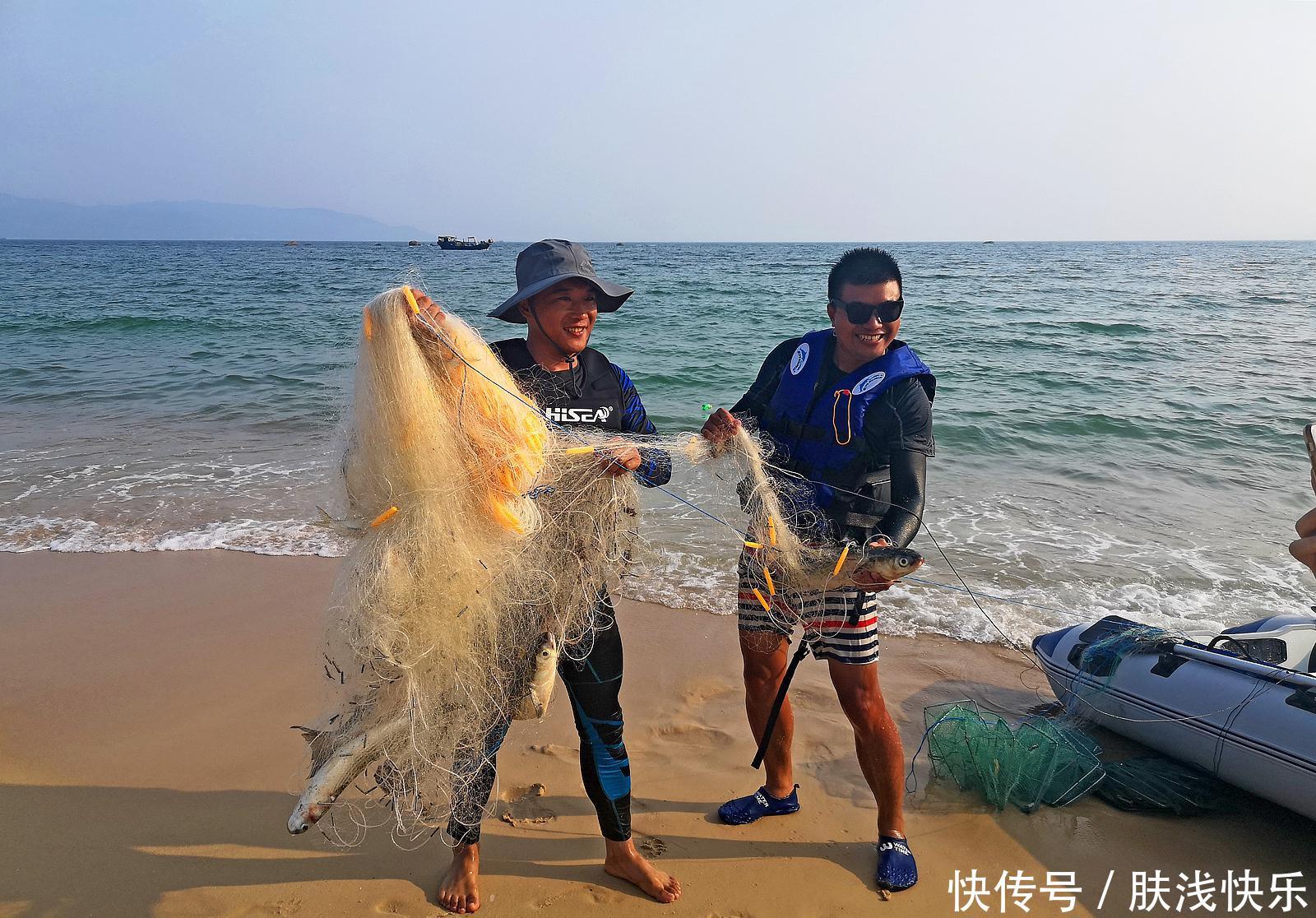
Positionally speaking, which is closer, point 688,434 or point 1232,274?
point 688,434

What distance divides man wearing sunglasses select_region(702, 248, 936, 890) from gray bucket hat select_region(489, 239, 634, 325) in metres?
0.71

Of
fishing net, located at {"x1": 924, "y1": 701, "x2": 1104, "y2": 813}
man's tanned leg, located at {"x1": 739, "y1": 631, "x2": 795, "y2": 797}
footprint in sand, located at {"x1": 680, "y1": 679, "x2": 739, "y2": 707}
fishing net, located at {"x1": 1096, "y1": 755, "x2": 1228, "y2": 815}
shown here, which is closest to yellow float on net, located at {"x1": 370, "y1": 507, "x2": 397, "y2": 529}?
man's tanned leg, located at {"x1": 739, "y1": 631, "x2": 795, "y2": 797}

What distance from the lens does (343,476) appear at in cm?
258

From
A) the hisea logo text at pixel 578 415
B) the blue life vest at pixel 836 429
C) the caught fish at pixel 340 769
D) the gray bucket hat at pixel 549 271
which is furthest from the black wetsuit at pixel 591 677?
the blue life vest at pixel 836 429

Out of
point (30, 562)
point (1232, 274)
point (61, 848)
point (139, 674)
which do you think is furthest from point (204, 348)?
point (1232, 274)

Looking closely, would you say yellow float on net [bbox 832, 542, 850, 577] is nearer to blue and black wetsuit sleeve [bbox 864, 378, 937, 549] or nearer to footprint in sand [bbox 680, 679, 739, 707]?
blue and black wetsuit sleeve [bbox 864, 378, 937, 549]

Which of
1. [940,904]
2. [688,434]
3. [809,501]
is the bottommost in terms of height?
[940,904]

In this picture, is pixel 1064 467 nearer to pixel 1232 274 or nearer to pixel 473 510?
pixel 473 510

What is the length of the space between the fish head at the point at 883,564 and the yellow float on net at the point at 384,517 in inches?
62.3

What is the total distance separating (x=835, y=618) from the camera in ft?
9.99

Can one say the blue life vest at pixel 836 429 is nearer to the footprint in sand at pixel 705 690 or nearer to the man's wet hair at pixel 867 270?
the man's wet hair at pixel 867 270

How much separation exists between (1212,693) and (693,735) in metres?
2.62

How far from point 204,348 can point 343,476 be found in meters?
19.0

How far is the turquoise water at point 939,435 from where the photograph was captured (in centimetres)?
667
